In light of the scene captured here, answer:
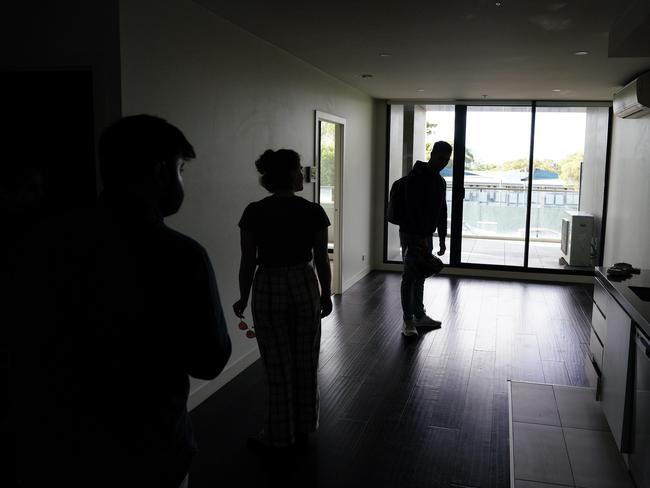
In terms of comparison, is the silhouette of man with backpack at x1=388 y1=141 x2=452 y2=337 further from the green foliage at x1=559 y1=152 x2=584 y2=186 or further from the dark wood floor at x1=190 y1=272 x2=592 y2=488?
the green foliage at x1=559 y1=152 x2=584 y2=186

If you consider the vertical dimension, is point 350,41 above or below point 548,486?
above

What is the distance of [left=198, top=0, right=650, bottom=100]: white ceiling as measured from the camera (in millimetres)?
3531

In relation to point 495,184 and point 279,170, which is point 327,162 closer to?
point 495,184

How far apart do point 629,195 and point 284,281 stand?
15.7 ft

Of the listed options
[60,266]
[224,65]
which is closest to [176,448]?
[60,266]

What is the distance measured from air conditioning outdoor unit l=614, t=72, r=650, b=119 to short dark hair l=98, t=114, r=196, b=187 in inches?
200

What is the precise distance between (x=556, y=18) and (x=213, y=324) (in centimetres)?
339

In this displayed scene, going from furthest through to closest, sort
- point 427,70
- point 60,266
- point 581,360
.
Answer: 1. point 427,70
2. point 581,360
3. point 60,266

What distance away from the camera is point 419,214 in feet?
16.4

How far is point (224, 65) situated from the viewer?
3977mm

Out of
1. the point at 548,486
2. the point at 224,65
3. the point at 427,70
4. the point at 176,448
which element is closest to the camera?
the point at 176,448

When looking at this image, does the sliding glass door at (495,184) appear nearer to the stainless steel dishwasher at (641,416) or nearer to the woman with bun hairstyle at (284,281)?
the stainless steel dishwasher at (641,416)

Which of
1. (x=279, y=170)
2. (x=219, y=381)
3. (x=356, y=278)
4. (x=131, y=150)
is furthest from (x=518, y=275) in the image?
(x=131, y=150)

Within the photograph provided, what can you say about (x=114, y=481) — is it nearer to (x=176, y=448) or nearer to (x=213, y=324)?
(x=176, y=448)
